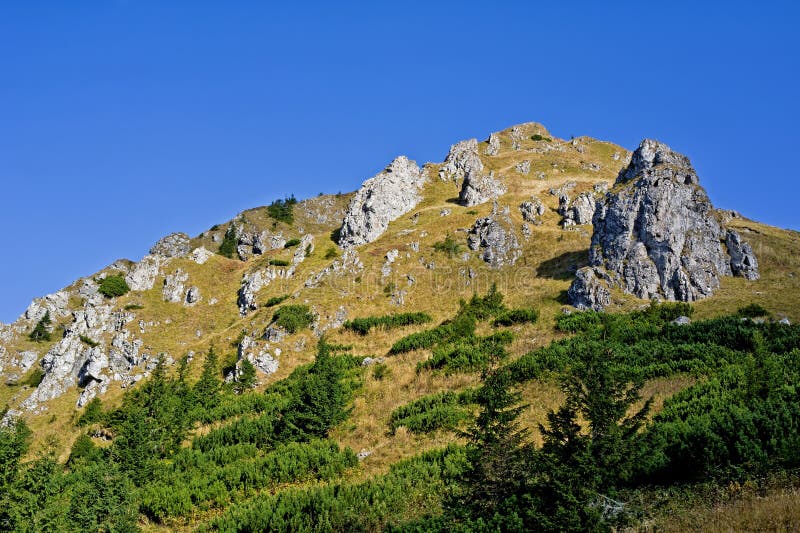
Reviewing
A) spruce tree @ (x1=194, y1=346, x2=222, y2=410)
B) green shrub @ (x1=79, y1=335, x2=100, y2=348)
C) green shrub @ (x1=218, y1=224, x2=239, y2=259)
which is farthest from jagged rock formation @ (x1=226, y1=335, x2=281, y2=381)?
green shrub @ (x1=218, y1=224, x2=239, y2=259)

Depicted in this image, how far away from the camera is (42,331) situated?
71.2 meters

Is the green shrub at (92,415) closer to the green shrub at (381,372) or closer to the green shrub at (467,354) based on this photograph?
the green shrub at (381,372)

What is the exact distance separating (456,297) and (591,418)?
42.8m

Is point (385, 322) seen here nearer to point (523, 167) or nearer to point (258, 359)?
point (258, 359)

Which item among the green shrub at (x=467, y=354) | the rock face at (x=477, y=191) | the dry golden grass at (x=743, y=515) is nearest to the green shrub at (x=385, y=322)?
the green shrub at (x=467, y=354)

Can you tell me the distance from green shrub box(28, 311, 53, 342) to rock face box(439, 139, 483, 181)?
217 feet

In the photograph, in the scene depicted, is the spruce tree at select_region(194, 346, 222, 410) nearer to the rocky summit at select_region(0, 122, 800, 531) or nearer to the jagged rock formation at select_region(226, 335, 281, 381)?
the rocky summit at select_region(0, 122, 800, 531)

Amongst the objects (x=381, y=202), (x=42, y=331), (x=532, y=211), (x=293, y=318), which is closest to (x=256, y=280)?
(x=293, y=318)

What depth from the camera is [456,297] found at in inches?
2121

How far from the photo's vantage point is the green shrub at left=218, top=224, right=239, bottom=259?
9500 cm

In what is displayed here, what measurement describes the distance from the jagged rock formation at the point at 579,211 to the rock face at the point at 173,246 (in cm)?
7301

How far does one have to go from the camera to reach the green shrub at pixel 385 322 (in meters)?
48.3

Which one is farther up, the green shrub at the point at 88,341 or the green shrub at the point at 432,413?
the green shrub at the point at 88,341

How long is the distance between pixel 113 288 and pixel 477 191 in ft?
175
